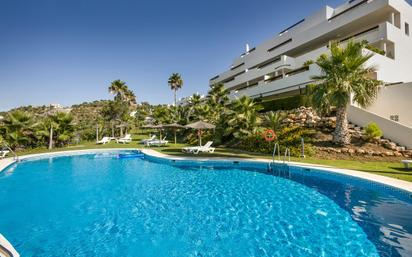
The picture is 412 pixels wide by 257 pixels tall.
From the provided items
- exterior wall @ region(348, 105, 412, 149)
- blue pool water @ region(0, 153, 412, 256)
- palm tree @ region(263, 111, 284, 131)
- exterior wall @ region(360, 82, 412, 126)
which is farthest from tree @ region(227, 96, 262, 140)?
exterior wall @ region(360, 82, 412, 126)

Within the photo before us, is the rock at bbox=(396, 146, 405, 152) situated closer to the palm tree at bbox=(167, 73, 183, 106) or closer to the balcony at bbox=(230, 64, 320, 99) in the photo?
the balcony at bbox=(230, 64, 320, 99)

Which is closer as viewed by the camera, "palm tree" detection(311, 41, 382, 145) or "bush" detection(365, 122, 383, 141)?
"palm tree" detection(311, 41, 382, 145)

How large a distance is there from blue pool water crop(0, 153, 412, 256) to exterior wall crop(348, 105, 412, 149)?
259 inches

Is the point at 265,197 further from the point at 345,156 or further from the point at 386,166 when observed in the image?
the point at 345,156

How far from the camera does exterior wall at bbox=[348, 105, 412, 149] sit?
40.3 ft

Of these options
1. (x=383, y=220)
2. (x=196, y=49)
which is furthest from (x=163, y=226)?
(x=196, y=49)

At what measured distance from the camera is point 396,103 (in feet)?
47.8

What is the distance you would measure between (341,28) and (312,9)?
723 centimetres

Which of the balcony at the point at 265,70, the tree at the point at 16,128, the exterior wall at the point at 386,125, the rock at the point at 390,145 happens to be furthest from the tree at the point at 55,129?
the rock at the point at 390,145

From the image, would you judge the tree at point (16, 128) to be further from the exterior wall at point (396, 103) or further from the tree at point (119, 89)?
the exterior wall at point (396, 103)

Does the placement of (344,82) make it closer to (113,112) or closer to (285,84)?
(285,84)

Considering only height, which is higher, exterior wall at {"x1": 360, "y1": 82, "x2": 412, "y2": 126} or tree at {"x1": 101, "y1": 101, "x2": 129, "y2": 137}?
tree at {"x1": 101, "y1": 101, "x2": 129, "y2": 137}

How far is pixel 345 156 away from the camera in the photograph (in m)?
12.8

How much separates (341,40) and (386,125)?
50.5ft
